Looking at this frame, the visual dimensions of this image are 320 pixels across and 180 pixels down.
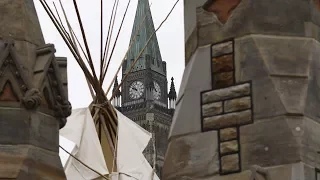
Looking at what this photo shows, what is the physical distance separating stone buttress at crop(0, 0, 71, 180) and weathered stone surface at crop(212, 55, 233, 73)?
1097mm

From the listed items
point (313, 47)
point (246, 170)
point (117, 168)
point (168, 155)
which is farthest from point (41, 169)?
point (117, 168)

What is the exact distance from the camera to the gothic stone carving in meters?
6.36

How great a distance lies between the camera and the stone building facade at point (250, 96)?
20.1 ft

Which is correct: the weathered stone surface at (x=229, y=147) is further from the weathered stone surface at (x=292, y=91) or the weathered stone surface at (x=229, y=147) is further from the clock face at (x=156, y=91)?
the clock face at (x=156, y=91)

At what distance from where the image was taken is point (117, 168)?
18.1m

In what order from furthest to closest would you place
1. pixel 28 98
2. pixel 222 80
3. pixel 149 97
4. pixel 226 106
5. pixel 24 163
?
pixel 149 97 < pixel 222 80 < pixel 226 106 < pixel 28 98 < pixel 24 163

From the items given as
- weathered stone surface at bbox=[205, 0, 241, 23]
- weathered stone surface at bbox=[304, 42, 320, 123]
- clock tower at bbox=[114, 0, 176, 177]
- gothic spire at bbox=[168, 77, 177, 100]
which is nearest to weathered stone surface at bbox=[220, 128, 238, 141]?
weathered stone surface at bbox=[304, 42, 320, 123]

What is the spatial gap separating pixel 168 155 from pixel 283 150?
3.29 ft

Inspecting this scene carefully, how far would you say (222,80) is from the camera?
6.54m

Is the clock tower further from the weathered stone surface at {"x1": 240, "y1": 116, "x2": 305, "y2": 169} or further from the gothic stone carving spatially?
the weathered stone surface at {"x1": 240, "y1": 116, "x2": 305, "y2": 169}

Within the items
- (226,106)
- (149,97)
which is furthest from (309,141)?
(149,97)

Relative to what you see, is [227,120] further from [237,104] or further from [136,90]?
[136,90]

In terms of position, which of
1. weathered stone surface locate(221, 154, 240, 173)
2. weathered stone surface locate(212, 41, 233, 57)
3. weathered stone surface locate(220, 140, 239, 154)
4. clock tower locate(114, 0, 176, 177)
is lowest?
weathered stone surface locate(221, 154, 240, 173)

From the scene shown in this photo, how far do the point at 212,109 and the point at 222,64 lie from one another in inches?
13.3
